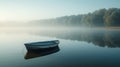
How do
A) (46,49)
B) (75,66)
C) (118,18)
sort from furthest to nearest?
(118,18) < (46,49) < (75,66)

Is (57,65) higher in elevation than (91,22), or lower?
lower

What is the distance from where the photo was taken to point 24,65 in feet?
87.9

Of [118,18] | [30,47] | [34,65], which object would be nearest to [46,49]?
[30,47]

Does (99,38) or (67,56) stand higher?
(99,38)

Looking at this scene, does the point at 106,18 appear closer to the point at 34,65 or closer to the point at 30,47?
the point at 30,47

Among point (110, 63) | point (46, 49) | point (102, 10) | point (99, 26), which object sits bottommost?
point (110, 63)

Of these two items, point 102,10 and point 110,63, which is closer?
point 110,63

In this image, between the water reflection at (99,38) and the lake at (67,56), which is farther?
the water reflection at (99,38)

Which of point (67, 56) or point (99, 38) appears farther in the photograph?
point (99, 38)

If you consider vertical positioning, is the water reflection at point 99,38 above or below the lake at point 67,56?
above

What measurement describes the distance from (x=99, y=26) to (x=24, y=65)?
149 metres

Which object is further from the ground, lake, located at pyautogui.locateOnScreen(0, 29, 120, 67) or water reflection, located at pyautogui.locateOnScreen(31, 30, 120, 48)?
water reflection, located at pyautogui.locateOnScreen(31, 30, 120, 48)

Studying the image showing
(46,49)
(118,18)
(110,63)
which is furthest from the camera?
(118,18)

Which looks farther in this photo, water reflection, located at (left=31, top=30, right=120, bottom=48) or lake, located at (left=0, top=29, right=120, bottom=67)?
water reflection, located at (left=31, top=30, right=120, bottom=48)
